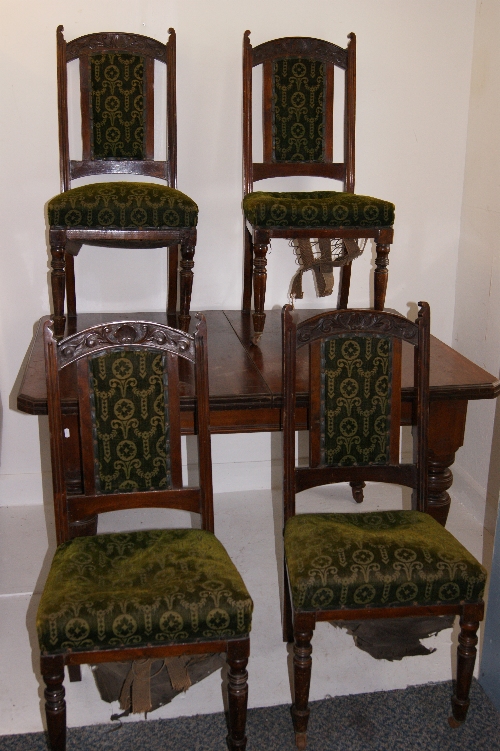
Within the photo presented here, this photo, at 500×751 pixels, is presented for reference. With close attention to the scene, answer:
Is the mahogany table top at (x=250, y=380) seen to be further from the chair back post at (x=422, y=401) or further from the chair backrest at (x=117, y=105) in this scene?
the chair backrest at (x=117, y=105)

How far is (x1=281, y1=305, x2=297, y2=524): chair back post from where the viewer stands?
2043 millimetres

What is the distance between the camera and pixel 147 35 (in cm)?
287

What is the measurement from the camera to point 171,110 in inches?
112

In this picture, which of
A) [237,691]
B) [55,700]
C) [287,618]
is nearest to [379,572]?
[237,691]

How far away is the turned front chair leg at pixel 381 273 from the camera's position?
2696 mm

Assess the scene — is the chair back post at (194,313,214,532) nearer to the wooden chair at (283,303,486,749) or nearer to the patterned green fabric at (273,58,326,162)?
the wooden chair at (283,303,486,749)

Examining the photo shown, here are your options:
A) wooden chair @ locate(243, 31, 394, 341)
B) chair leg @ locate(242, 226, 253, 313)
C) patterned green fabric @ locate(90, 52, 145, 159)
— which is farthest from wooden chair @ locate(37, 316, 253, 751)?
patterned green fabric @ locate(90, 52, 145, 159)

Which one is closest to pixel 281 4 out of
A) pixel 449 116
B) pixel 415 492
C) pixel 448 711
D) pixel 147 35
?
pixel 147 35

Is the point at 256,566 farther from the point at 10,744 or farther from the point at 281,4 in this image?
the point at 281,4

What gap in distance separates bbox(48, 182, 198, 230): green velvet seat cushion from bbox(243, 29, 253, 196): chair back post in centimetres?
41

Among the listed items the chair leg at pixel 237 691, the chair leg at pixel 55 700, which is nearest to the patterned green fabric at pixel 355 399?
the chair leg at pixel 237 691

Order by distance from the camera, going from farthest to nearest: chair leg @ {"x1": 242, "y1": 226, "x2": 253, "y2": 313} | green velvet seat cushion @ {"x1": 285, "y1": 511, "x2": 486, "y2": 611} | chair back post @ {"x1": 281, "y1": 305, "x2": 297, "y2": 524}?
chair leg @ {"x1": 242, "y1": 226, "x2": 253, "y2": 313}, chair back post @ {"x1": 281, "y1": 305, "x2": 297, "y2": 524}, green velvet seat cushion @ {"x1": 285, "y1": 511, "x2": 486, "y2": 611}

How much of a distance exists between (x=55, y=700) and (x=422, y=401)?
115cm

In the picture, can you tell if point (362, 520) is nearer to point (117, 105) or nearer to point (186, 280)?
point (186, 280)
